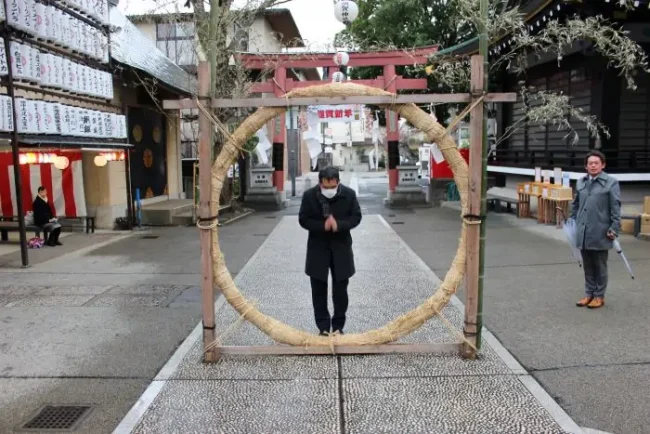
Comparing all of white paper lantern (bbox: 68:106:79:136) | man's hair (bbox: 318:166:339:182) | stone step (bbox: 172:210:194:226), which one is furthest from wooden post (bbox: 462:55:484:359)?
stone step (bbox: 172:210:194:226)

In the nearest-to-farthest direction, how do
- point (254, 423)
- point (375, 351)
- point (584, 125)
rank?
point (254, 423) < point (375, 351) < point (584, 125)

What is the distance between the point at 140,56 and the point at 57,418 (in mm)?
12996

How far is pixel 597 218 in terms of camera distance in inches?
234

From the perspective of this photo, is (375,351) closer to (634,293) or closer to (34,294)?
(634,293)

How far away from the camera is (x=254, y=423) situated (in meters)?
3.70

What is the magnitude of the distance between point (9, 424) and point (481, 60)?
431cm

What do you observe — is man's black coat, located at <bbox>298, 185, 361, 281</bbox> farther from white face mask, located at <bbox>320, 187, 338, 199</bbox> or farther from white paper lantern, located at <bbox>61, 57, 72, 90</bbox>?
white paper lantern, located at <bbox>61, 57, 72, 90</bbox>

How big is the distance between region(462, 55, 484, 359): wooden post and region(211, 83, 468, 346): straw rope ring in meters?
0.07

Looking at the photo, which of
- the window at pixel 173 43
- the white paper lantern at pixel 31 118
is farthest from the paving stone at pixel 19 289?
the window at pixel 173 43

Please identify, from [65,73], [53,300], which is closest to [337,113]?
[65,73]

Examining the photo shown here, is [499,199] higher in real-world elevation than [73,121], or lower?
lower

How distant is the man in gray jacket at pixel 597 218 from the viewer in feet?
19.4

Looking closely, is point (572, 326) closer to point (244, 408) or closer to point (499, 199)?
point (244, 408)

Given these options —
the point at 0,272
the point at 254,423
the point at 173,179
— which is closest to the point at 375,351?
the point at 254,423
